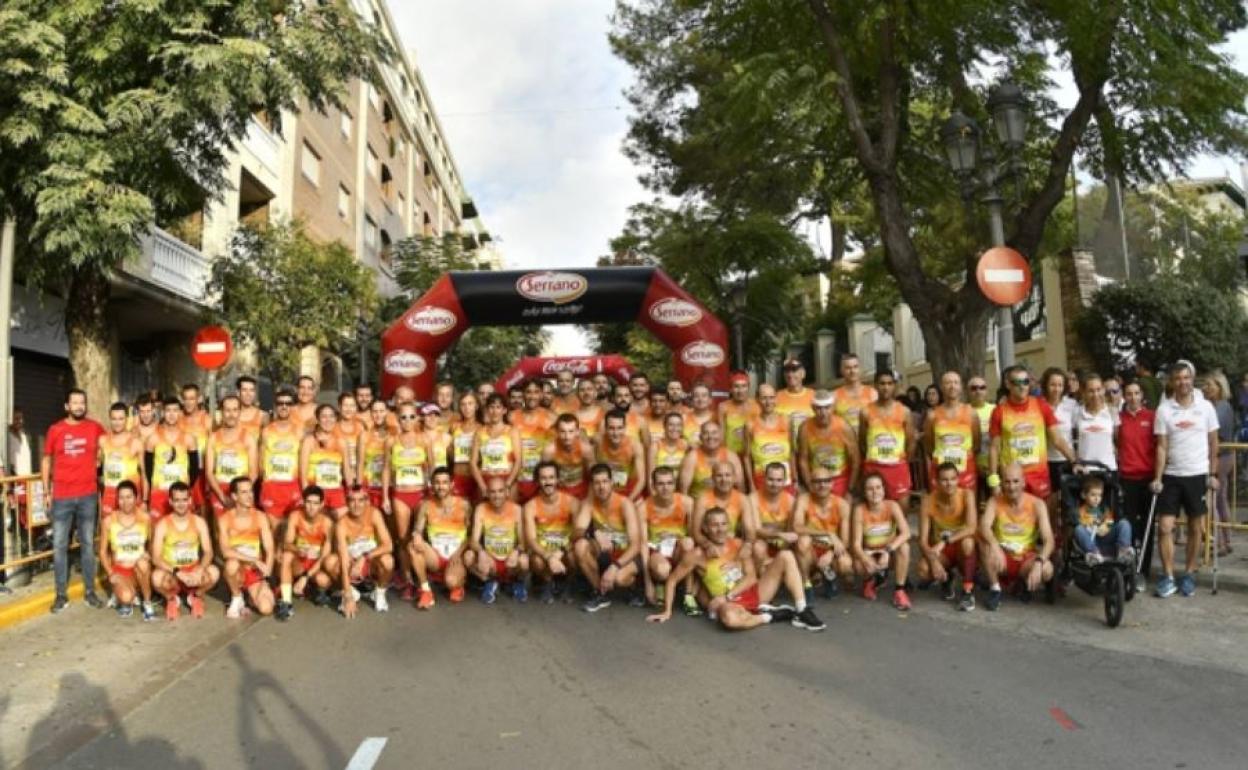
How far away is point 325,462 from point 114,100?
4.54 m

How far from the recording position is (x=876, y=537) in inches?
319

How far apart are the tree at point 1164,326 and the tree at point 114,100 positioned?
43.4ft

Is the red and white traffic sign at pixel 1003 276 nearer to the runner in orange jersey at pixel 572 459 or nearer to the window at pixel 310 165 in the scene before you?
the runner in orange jersey at pixel 572 459

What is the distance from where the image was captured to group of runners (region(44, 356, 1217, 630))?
773 centimetres

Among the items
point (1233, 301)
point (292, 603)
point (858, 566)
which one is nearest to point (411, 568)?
point (292, 603)

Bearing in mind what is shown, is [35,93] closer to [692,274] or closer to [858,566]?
[858,566]

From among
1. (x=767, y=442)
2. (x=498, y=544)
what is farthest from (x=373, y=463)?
(x=767, y=442)

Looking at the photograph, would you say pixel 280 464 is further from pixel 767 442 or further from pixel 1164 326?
pixel 1164 326

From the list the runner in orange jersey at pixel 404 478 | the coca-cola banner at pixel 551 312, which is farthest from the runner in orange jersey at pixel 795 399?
the coca-cola banner at pixel 551 312

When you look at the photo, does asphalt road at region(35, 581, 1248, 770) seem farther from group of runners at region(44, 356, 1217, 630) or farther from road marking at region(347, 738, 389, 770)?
group of runners at region(44, 356, 1217, 630)

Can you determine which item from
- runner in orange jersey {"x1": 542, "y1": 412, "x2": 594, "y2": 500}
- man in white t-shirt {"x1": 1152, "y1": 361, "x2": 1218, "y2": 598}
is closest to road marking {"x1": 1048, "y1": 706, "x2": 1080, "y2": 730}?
man in white t-shirt {"x1": 1152, "y1": 361, "x2": 1218, "y2": 598}

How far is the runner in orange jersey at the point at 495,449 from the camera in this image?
892 centimetres

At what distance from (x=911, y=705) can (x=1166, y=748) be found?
120cm

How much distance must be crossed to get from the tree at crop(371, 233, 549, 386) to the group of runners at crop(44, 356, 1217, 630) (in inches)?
625
